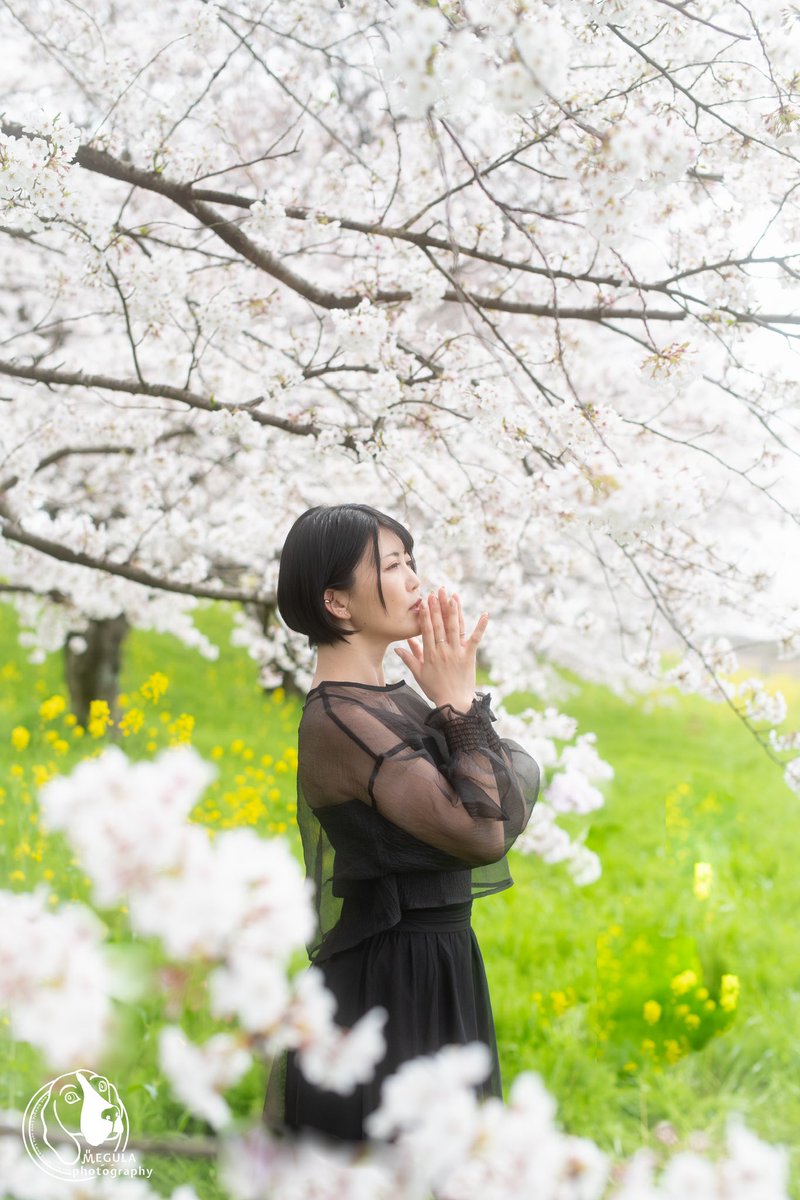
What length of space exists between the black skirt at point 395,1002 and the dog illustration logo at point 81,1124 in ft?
0.95

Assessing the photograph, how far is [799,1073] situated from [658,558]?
176 cm

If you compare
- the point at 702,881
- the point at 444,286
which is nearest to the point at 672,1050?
the point at 702,881

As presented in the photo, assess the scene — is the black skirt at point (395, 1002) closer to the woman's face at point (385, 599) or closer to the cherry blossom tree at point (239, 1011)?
the woman's face at point (385, 599)

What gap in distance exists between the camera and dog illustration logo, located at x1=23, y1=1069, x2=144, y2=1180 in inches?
48.0

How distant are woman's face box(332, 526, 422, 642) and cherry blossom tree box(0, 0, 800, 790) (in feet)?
1.09

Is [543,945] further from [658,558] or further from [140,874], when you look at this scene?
[140,874]

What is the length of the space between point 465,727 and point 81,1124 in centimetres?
101

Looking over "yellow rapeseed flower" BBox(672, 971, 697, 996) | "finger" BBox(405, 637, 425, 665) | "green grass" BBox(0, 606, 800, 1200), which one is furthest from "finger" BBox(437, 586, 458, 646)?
"yellow rapeseed flower" BBox(672, 971, 697, 996)

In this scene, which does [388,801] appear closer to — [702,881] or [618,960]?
[618,960]

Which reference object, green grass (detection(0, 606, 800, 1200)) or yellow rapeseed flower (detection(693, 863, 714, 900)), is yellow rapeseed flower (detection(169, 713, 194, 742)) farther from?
yellow rapeseed flower (detection(693, 863, 714, 900))

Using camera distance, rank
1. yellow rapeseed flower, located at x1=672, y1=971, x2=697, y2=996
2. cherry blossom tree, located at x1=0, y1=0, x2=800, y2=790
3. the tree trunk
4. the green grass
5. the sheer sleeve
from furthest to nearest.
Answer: the tree trunk
yellow rapeseed flower, located at x1=672, y1=971, x2=697, y2=996
the green grass
cherry blossom tree, located at x1=0, y1=0, x2=800, y2=790
the sheer sleeve

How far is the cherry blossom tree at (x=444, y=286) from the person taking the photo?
1866 millimetres

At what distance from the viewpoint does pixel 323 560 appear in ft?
5.51

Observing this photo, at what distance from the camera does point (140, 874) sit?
2.03 feet
